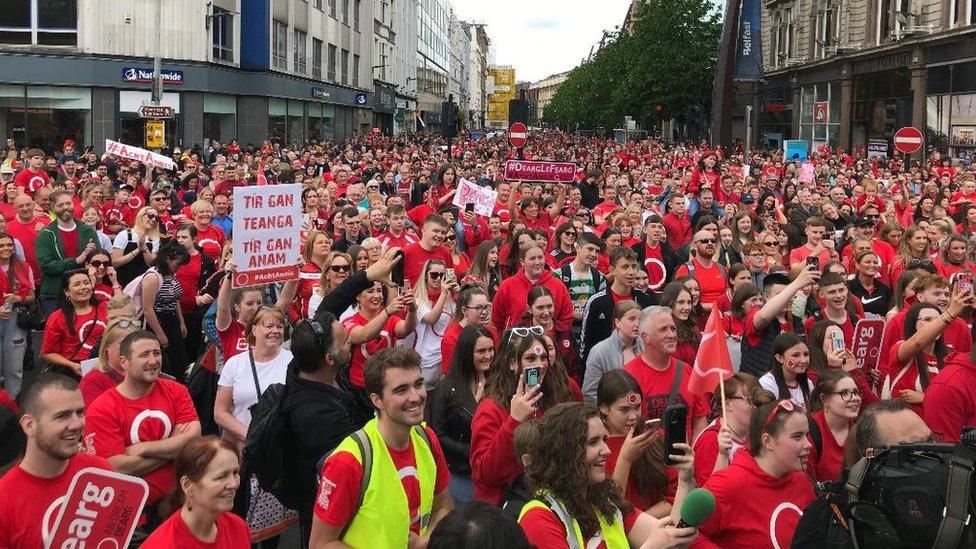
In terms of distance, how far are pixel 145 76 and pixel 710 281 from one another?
25846mm

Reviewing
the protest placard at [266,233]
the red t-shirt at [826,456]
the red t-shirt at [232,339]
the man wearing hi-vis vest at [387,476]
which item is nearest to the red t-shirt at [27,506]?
the man wearing hi-vis vest at [387,476]

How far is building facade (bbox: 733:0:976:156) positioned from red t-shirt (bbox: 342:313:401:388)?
26696mm

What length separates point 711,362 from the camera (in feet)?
18.8

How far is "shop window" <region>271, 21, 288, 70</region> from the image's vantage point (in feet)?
148

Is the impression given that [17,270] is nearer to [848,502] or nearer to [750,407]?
[750,407]

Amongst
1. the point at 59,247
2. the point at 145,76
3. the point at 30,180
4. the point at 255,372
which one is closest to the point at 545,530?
the point at 255,372

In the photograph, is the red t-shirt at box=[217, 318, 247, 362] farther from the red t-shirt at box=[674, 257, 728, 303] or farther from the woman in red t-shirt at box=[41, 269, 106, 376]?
the red t-shirt at box=[674, 257, 728, 303]

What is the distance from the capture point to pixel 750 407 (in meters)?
5.33

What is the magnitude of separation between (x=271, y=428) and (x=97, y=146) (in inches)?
1301

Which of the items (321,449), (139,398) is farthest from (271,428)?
(139,398)

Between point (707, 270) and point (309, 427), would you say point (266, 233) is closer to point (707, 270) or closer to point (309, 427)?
point (309, 427)

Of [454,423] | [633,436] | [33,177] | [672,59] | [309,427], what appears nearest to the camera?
[633,436]

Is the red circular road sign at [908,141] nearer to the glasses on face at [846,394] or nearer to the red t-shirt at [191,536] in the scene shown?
the glasses on face at [846,394]

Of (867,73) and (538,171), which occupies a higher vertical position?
(867,73)
